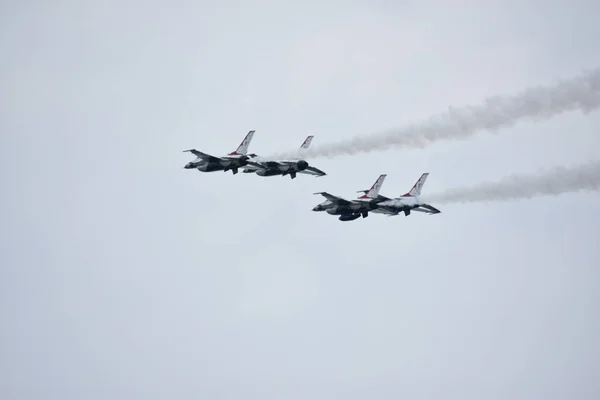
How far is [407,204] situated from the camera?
325 feet

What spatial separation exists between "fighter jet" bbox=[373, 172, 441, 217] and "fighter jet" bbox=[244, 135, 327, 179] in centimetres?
745

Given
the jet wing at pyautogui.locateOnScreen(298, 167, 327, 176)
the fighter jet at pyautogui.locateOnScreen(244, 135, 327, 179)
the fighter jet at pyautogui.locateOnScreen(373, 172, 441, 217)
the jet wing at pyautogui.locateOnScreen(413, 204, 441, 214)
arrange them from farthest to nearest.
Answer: the jet wing at pyautogui.locateOnScreen(298, 167, 327, 176), the fighter jet at pyautogui.locateOnScreen(244, 135, 327, 179), the jet wing at pyautogui.locateOnScreen(413, 204, 441, 214), the fighter jet at pyautogui.locateOnScreen(373, 172, 441, 217)

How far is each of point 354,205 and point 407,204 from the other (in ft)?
12.4

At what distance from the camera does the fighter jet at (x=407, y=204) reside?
99125 millimetres

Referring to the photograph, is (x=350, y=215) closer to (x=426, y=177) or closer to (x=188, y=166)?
(x=426, y=177)

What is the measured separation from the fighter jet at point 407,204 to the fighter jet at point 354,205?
243mm

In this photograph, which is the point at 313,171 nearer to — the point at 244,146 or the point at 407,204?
the point at 244,146

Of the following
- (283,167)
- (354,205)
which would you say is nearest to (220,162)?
(283,167)

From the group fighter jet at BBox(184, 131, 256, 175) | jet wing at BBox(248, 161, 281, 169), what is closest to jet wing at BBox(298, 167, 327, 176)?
jet wing at BBox(248, 161, 281, 169)

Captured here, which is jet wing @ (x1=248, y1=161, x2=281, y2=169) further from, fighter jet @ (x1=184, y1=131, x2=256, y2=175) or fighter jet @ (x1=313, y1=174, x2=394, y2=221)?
fighter jet @ (x1=313, y1=174, x2=394, y2=221)

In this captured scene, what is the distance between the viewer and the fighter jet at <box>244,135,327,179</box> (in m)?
104

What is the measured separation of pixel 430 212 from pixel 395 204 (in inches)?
120

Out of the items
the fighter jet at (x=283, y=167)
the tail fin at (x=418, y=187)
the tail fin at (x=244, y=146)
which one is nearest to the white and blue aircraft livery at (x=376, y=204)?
the tail fin at (x=418, y=187)

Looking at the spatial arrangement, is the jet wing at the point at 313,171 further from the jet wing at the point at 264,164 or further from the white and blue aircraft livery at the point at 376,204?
the white and blue aircraft livery at the point at 376,204
